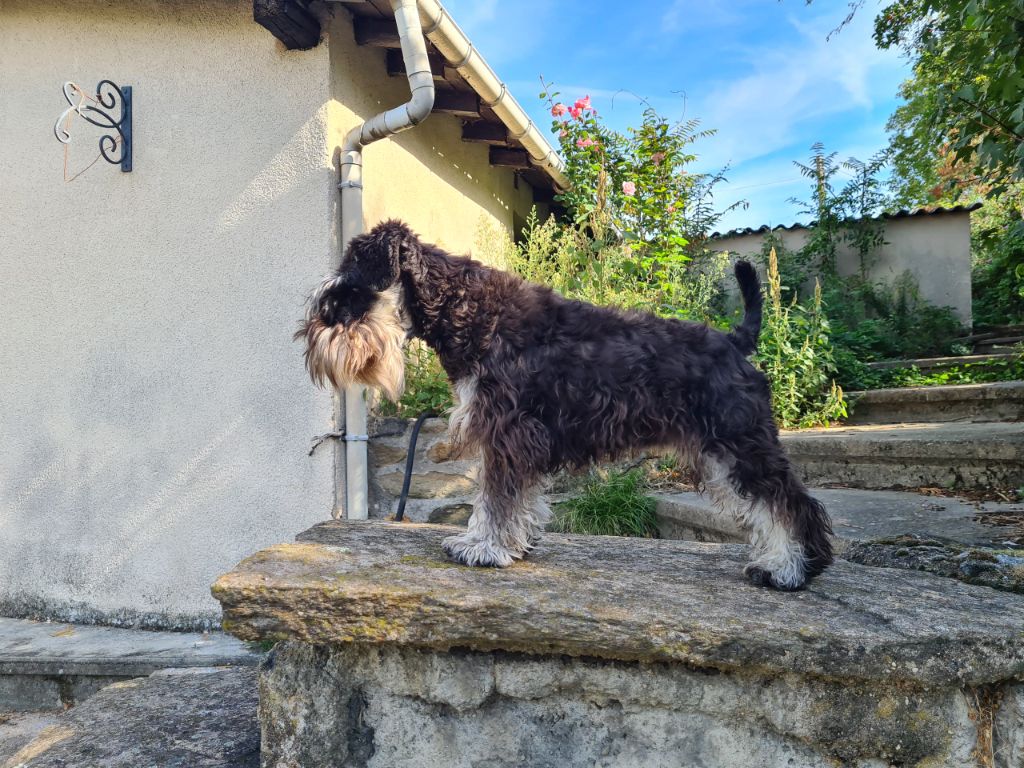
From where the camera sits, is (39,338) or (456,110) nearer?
(39,338)

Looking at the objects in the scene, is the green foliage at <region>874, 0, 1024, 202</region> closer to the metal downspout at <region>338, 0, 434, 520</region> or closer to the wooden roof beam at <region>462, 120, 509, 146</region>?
the metal downspout at <region>338, 0, 434, 520</region>

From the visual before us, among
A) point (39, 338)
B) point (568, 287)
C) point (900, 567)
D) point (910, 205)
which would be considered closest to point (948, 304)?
point (568, 287)

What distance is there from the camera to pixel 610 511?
445 cm

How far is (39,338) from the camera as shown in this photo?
16.1 ft

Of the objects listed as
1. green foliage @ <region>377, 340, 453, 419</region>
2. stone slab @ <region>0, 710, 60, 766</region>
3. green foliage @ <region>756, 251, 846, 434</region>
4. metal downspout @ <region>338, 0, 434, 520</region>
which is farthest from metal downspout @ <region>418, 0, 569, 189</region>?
stone slab @ <region>0, 710, 60, 766</region>

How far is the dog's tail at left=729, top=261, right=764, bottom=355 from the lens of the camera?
230 cm

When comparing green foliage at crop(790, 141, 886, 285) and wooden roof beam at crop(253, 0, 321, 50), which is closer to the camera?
wooden roof beam at crop(253, 0, 321, 50)

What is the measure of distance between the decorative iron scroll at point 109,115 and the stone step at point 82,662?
10.5 ft

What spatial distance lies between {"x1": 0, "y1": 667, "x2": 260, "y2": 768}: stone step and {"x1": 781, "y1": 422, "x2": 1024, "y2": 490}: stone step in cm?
369

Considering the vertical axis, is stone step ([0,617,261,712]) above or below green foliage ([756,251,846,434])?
below

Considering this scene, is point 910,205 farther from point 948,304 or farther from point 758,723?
point 758,723

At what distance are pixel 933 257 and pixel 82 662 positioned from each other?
12.0 metres

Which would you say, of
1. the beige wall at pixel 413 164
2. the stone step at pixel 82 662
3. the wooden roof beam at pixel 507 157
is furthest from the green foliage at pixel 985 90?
the stone step at pixel 82 662

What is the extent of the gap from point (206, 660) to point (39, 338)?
268 cm
